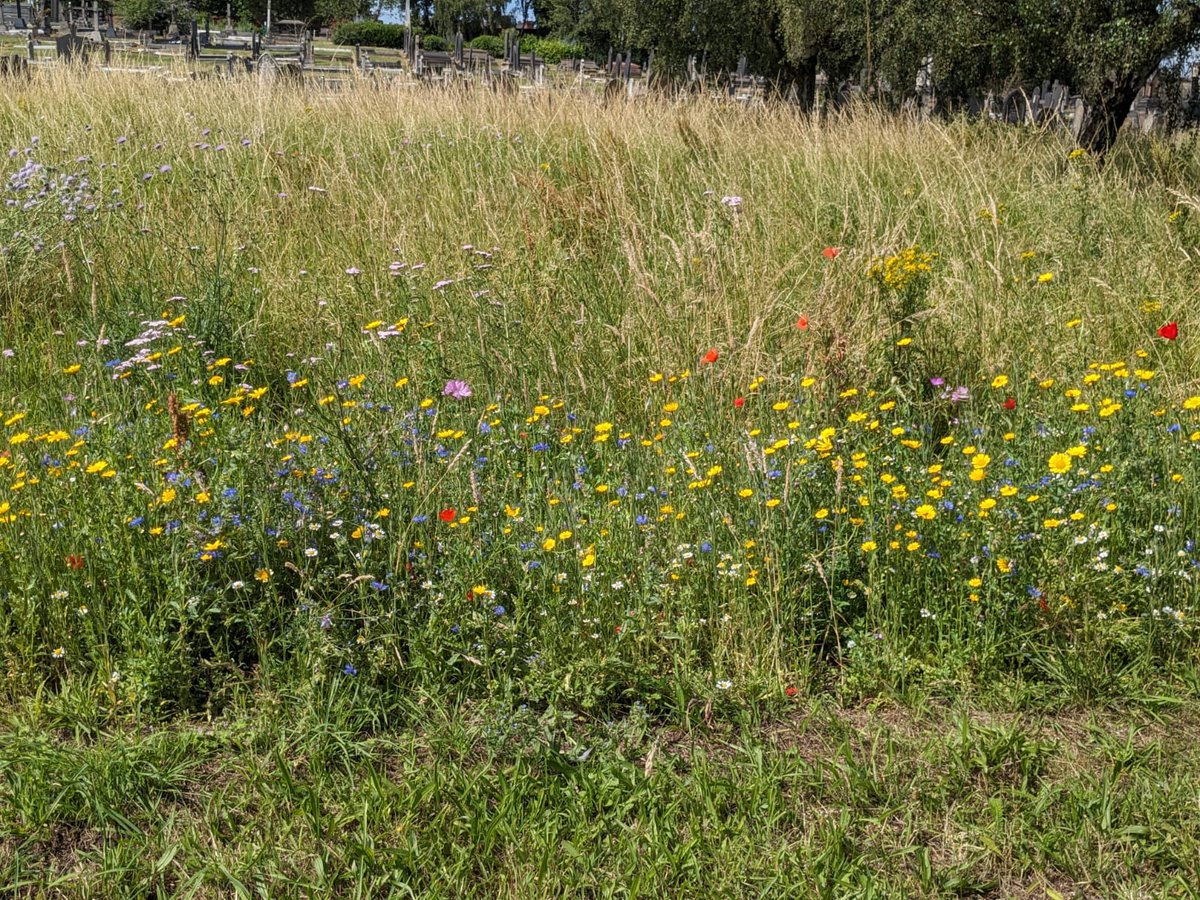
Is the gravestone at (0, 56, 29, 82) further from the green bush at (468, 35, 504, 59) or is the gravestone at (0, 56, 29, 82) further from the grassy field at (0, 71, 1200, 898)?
the green bush at (468, 35, 504, 59)

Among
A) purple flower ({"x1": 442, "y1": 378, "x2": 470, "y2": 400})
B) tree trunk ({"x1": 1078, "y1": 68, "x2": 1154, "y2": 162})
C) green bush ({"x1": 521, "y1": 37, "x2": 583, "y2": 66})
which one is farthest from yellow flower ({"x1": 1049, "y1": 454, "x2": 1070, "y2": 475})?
green bush ({"x1": 521, "y1": 37, "x2": 583, "y2": 66})

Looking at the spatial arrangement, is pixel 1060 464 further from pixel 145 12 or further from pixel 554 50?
pixel 145 12

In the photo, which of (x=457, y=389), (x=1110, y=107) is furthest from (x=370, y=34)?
(x=457, y=389)

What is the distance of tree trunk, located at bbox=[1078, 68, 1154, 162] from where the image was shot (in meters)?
8.97

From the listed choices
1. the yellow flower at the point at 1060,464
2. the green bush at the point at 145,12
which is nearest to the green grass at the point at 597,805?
the yellow flower at the point at 1060,464

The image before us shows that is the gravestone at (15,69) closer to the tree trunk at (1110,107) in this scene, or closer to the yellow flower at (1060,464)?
the tree trunk at (1110,107)

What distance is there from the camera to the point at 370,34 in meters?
57.8

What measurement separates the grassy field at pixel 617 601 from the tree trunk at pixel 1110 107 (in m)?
5.41

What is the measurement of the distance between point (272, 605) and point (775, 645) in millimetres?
1216

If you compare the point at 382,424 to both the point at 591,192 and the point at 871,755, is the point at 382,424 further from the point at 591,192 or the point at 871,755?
the point at 591,192

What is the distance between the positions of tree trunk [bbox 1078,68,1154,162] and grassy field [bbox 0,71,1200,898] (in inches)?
213

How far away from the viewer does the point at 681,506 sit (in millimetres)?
2844

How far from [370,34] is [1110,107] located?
55388 mm

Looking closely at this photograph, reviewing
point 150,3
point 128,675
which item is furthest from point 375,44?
point 128,675
